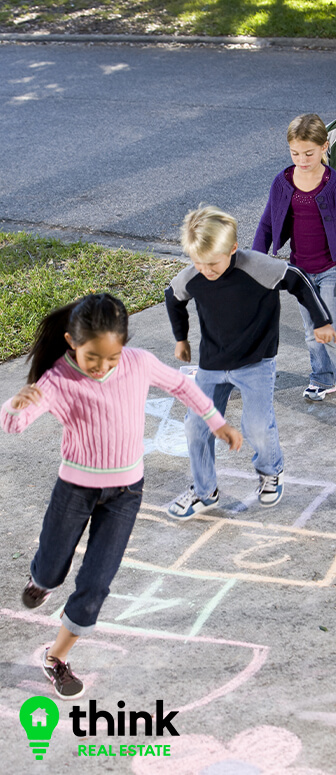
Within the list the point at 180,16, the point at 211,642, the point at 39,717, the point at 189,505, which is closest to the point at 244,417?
the point at 189,505

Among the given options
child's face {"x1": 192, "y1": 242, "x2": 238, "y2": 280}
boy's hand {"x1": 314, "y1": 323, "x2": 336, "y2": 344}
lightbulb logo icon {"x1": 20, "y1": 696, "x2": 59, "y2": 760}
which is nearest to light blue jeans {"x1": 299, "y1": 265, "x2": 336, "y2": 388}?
boy's hand {"x1": 314, "y1": 323, "x2": 336, "y2": 344}

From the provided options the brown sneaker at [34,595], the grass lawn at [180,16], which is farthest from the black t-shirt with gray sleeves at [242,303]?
the grass lawn at [180,16]

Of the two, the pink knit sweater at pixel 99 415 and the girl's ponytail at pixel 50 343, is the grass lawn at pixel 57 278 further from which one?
the pink knit sweater at pixel 99 415

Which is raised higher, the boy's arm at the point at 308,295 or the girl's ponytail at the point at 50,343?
the girl's ponytail at the point at 50,343

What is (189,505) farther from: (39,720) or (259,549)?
(39,720)

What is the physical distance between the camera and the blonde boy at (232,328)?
3477 millimetres

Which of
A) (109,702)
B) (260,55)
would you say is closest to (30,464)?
(109,702)

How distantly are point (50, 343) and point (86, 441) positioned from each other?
0.34m

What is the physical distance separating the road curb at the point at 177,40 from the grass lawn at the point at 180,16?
0.14 meters

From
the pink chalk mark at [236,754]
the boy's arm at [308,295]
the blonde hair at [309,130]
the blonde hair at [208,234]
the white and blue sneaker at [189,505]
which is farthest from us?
the blonde hair at [309,130]

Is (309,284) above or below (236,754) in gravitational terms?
above

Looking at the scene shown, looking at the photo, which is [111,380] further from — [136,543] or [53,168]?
[53,168]

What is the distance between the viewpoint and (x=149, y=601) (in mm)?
3344

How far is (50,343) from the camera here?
2869 mm
